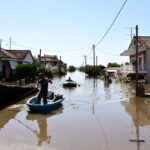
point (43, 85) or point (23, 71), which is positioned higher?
point (23, 71)

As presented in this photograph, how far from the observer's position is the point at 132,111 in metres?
15.1

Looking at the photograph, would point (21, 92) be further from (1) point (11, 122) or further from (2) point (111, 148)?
(2) point (111, 148)

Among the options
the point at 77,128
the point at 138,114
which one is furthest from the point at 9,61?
the point at 77,128

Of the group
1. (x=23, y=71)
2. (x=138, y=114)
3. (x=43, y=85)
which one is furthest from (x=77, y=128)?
(x=23, y=71)

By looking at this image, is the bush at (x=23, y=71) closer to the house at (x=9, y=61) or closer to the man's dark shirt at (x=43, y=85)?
the house at (x=9, y=61)

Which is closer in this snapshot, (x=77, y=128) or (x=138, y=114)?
(x=77, y=128)

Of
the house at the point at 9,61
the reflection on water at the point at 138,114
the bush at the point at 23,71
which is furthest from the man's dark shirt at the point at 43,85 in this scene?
the house at the point at 9,61

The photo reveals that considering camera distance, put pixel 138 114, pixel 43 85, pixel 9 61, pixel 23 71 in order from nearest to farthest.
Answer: pixel 138 114 < pixel 43 85 < pixel 23 71 < pixel 9 61

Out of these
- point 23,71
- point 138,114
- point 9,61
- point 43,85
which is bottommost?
point 138,114

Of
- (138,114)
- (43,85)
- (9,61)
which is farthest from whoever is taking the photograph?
(9,61)

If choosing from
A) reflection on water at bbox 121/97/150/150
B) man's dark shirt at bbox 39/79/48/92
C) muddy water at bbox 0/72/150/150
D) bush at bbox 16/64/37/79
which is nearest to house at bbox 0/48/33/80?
bush at bbox 16/64/37/79

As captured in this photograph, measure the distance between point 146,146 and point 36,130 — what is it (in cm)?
460

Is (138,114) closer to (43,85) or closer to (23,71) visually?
(43,85)

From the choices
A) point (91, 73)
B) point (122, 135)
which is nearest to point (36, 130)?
point (122, 135)
